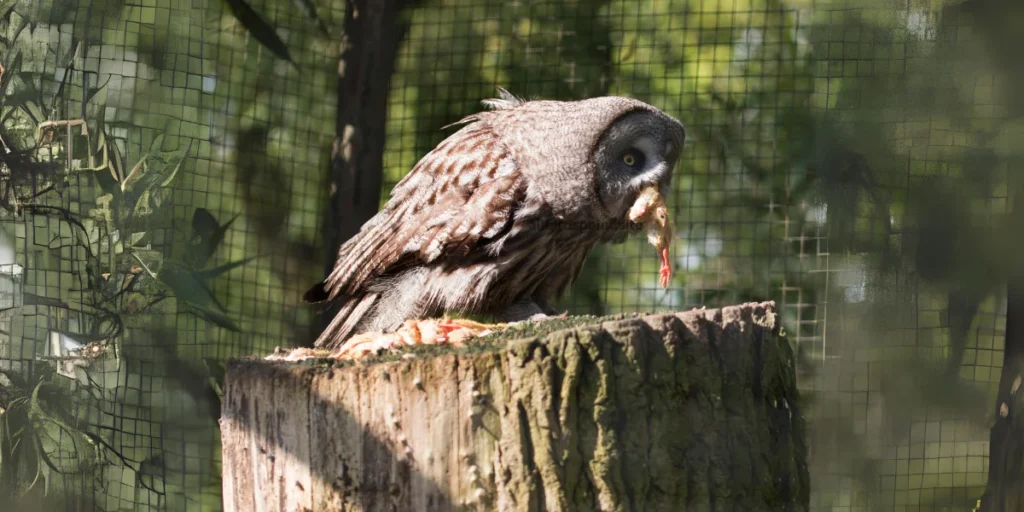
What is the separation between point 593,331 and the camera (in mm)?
1385

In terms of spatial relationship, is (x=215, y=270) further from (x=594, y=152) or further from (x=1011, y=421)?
(x=1011, y=421)

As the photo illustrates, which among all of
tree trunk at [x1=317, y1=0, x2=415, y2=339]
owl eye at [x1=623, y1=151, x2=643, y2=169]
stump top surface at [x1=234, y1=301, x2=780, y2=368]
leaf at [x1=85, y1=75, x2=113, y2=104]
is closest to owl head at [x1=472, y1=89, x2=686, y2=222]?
owl eye at [x1=623, y1=151, x2=643, y2=169]

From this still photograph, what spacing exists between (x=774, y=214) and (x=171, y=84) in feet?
7.52

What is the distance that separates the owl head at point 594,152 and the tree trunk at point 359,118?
1.04 meters

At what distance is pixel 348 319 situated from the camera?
106 inches

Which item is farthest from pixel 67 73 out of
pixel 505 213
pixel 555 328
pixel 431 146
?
pixel 555 328

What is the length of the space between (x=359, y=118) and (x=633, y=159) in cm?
135

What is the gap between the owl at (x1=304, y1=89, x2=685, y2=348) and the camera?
250 cm

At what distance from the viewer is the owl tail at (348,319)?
2.65m

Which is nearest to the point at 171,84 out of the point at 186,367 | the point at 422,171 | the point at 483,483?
the point at 186,367

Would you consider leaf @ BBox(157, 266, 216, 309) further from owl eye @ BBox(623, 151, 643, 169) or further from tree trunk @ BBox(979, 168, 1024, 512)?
tree trunk @ BBox(979, 168, 1024, 512)

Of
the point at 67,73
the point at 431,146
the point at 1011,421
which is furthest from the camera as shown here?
the point at 431,146

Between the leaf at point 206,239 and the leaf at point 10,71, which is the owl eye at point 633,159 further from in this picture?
the leaf at point 10,71

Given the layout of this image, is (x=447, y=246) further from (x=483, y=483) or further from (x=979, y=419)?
(x=979, y=419)
